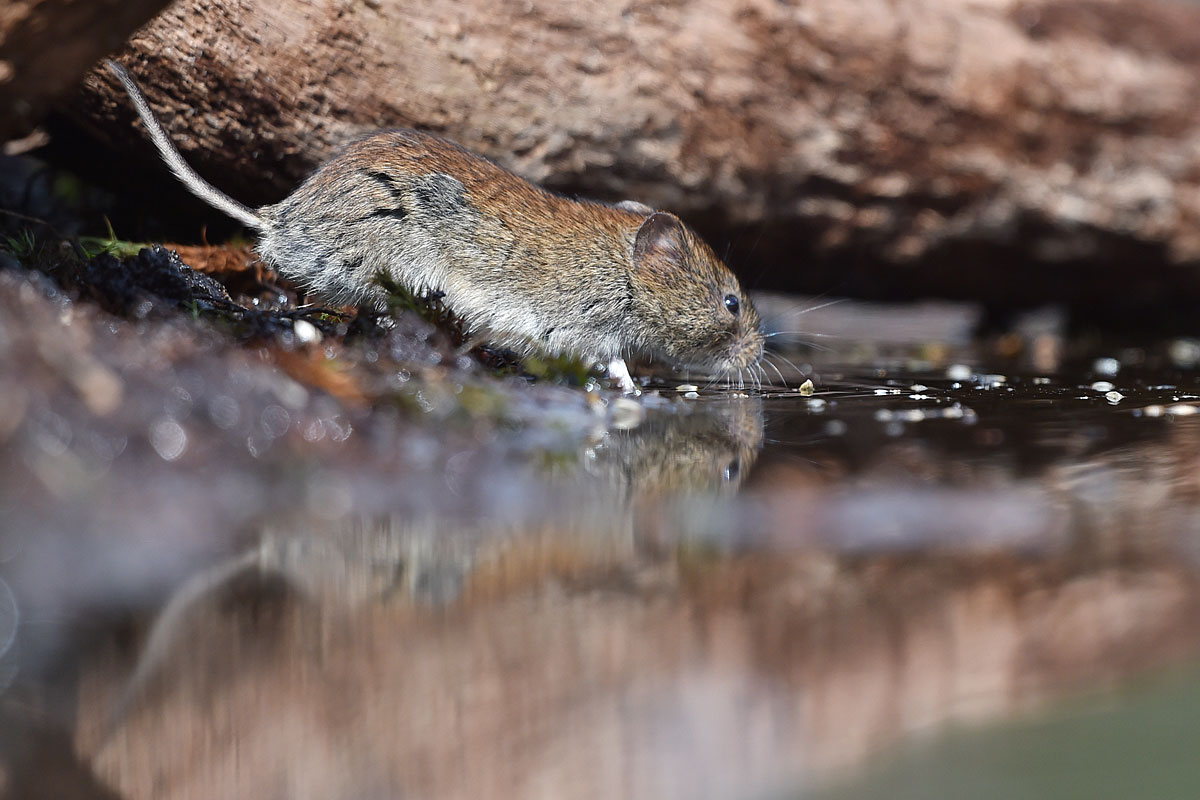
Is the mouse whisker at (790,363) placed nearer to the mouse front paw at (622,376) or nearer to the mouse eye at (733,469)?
the mouse front paw at (622,376)

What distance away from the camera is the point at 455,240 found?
17.1 ft

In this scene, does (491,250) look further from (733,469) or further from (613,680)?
(613,680)

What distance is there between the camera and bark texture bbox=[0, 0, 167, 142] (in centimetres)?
355

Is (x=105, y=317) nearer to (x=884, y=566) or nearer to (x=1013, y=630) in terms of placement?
(x=884, y=566)

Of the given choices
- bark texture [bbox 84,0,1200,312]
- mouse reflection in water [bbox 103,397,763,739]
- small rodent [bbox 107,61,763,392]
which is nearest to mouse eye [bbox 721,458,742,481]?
mouse reflection in water [bbox 103,397,763,739]

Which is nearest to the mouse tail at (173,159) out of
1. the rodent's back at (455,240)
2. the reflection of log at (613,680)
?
the rodent's back at (455,240)

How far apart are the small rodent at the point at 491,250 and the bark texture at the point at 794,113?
0.49m

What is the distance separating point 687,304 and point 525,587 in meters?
3.50

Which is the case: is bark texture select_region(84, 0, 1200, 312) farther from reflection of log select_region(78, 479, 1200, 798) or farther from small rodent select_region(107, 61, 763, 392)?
reflection of log select_region(78, 479, 1200, 798)

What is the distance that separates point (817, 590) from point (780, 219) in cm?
486

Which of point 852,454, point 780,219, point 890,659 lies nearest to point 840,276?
point 780,219

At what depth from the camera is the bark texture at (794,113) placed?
5.51 metres

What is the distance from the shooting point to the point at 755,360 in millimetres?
5879

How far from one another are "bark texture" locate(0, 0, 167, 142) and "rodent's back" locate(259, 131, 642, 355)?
139cm
